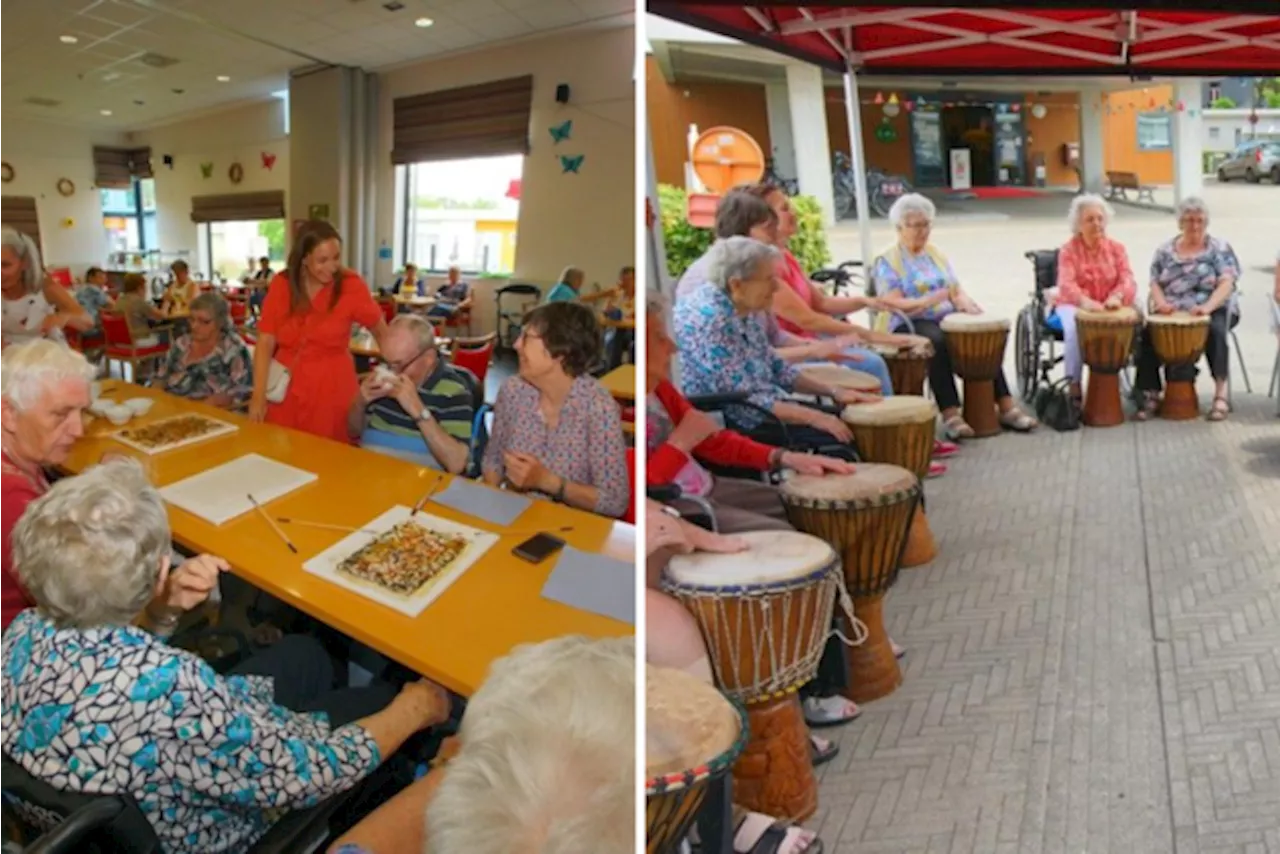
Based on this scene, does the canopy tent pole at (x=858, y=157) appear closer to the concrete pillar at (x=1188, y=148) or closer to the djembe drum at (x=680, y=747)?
the concrete pillar at (x=1188, y=148)

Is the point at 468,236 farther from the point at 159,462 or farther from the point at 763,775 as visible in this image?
the point at 763,775

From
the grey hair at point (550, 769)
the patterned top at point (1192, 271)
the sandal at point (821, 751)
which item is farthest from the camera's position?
the patterned top at point (1192, 271)

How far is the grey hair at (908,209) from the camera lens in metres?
3.85

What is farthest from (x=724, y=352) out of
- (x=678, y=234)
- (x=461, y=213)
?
(x=461, y=213)

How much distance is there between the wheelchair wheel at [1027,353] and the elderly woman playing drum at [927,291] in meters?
0.48

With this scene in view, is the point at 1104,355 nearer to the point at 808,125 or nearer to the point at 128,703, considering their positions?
the point at 808,125

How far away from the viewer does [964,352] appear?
4090 mm

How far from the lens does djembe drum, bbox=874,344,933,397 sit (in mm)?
3471

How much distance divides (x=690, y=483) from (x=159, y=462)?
2.94ft

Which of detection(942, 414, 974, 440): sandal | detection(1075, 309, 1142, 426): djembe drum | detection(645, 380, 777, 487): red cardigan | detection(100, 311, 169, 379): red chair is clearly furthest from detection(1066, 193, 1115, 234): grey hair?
detection(100, 311, 169, 379): red chair

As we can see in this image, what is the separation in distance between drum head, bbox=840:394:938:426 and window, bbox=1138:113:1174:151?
224 cm

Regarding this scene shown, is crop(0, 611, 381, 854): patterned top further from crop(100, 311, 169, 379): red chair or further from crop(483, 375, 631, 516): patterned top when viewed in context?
crop(483, 375, 631, 516): patterned top

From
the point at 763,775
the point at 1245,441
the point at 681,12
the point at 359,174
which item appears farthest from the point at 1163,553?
the point at 359,174

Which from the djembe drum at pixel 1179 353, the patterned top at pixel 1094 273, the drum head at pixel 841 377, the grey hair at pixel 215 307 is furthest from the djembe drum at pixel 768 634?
the patterned top at pixel 1094 273
